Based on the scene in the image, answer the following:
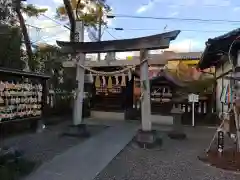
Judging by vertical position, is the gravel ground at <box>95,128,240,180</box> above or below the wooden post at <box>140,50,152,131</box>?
below

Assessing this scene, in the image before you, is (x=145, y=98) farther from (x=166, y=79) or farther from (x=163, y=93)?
(x=163, y=93)

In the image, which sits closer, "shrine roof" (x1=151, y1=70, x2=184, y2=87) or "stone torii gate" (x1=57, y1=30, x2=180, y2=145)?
"stone torii gate" (x1=57, y1=30, x2=180, y2=145)

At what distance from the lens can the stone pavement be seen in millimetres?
6062

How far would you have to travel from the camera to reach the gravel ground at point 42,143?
755cm

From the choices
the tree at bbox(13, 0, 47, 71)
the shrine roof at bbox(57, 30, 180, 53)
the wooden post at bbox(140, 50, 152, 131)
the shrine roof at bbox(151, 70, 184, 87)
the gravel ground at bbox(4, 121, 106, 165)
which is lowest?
the gravel ground at bbox(4, 121, 106, 165)

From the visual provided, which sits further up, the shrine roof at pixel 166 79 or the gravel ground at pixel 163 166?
the shrine roof at pixel 166 79

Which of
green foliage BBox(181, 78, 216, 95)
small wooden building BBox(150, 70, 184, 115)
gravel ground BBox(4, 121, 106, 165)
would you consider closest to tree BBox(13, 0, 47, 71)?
gravel ground BBox(4, 121, 106, 165)

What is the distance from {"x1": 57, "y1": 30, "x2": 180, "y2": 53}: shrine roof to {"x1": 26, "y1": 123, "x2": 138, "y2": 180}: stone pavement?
321cm

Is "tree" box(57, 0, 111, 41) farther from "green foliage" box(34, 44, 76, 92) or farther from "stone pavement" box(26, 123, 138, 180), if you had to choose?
"stone pavement" box(26, 123, 138, 180)

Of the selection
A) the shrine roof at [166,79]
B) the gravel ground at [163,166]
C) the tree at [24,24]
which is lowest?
the gravel ground at [163,166]

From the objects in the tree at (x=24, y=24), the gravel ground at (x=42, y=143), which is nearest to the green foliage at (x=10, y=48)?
the tree at (x=24, y=24)

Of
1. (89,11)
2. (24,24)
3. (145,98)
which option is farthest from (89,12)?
(145,98)

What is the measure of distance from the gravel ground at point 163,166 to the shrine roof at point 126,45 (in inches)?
129

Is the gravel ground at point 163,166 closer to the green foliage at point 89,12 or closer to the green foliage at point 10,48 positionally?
the green foliage at point 10,48
